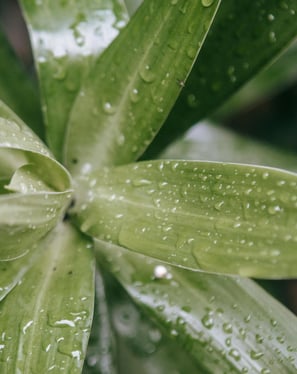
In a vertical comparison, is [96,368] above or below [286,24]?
below

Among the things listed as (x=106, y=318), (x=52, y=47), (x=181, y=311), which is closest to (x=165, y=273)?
(x=181, y=311)

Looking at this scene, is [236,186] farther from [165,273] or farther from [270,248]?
[165,273]

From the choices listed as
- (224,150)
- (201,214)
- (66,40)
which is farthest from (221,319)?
(224,150)

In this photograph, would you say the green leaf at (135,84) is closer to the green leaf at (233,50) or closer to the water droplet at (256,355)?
the green leaf at (233,50)

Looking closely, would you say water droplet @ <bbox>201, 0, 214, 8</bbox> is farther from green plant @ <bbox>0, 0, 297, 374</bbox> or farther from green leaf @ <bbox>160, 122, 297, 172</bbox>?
green leaf @ <bbox>160, 122, 297, 172</bbox>

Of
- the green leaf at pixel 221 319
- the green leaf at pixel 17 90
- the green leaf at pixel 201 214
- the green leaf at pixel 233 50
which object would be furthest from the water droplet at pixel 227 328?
the green leaf at pixel 17 90

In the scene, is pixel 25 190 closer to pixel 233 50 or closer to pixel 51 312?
pixel 51 312

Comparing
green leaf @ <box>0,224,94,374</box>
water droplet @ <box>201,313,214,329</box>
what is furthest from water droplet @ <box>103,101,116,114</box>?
water droplet @ <box>201,313,214,329</box>
